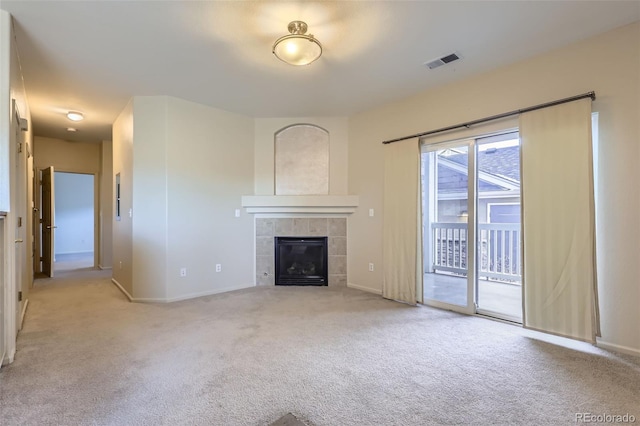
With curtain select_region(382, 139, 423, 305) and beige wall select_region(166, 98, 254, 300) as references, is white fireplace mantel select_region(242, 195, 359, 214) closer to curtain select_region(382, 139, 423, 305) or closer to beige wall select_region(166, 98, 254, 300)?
beige wall select_region(166, 98, 254, 300)

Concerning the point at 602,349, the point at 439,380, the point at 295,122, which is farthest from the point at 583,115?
the point at 295,122

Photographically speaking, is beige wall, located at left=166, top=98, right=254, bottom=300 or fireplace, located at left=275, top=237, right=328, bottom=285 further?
fireplace, located at left=275, top=237, right=328, bottom=285

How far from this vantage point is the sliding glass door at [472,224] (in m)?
3.43

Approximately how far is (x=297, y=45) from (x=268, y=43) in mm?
413

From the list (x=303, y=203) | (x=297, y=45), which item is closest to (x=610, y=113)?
(x=297, y=45)

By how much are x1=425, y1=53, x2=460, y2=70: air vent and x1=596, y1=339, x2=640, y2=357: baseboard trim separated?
2785 mm

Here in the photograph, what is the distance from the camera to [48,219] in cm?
560

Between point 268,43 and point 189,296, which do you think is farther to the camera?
point 189,296

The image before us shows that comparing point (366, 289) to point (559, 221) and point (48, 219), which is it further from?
point (48, 219)

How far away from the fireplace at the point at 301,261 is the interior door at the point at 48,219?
4.14 metres

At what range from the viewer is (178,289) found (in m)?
4.05

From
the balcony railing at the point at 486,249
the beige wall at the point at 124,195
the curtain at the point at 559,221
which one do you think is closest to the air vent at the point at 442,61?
the curtain at the point at 559,221

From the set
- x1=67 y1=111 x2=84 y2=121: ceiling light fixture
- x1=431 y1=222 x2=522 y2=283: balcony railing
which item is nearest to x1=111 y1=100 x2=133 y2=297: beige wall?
x1=67 y1=111 x2=84 y2=121: ceiling light fixture

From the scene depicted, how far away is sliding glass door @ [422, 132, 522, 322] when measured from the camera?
11.2 ft
